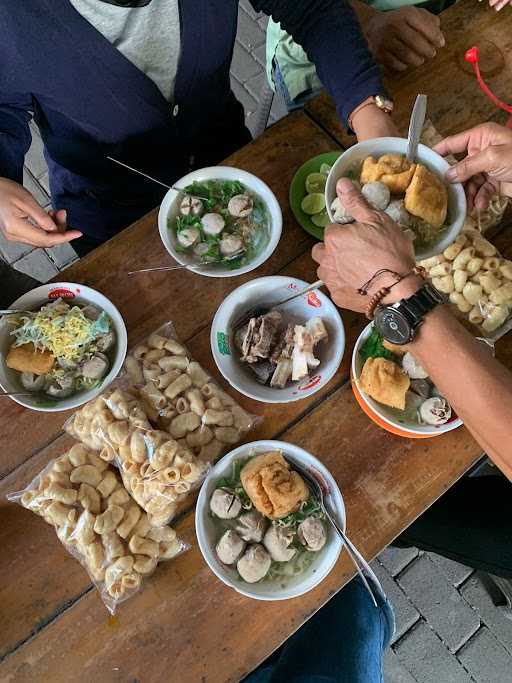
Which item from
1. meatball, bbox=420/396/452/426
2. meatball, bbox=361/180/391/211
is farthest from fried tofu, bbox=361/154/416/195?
meatball, bbox=420/396/452/426

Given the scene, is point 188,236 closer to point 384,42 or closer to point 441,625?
point 384,42

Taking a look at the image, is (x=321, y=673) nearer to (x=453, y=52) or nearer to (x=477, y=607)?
(x=477, y=607)

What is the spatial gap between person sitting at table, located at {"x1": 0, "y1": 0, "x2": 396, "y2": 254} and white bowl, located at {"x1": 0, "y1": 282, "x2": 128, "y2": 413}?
0.39 feet

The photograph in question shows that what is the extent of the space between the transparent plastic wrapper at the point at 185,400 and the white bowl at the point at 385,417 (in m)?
0.25

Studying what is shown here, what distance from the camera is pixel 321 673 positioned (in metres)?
1.47

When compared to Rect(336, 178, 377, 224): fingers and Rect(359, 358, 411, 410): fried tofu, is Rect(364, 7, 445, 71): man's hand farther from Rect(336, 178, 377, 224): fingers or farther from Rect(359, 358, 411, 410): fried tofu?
Rect(359, 358, 411, 410): fried tofu

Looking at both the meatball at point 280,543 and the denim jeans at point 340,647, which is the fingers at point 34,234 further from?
the denim jeans at point 340,647

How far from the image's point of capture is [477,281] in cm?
131

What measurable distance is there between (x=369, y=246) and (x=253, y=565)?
689mm

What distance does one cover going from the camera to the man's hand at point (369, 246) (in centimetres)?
107

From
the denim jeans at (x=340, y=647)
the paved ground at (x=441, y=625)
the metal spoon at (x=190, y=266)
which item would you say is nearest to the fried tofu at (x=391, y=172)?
the metal spoon at (x=190, y=266)

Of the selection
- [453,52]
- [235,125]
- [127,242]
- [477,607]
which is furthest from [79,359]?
[477,607]

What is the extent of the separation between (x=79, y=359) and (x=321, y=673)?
3.45ft

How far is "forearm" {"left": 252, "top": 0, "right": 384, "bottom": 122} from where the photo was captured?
4.58 feet
